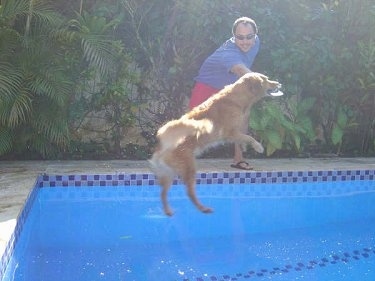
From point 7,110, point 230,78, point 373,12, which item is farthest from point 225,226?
point 373,12

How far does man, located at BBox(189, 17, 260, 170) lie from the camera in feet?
20.1

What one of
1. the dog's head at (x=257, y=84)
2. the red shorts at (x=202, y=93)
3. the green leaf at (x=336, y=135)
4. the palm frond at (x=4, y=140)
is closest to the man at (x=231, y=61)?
the red shorts at (x=202, y=93)

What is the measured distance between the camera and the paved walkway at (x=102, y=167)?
5.89 m

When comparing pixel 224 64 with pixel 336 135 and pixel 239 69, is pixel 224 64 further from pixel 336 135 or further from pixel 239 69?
pixel 336 135

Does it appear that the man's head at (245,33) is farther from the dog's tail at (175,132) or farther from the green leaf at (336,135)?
the green leaf at (336,135)

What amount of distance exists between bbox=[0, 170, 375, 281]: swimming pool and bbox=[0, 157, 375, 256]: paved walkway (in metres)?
0.16

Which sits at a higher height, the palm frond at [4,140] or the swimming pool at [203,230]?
the palm frond at [4,140]

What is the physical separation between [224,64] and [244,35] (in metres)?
0.37

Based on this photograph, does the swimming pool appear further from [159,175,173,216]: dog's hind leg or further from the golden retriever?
the golden retriever

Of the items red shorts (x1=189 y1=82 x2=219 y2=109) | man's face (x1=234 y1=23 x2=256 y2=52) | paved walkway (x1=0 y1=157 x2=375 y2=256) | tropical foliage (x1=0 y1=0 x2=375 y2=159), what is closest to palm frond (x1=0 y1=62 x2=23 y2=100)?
tropical foliage (x1=0 y1=0 x2=375 y2=159)

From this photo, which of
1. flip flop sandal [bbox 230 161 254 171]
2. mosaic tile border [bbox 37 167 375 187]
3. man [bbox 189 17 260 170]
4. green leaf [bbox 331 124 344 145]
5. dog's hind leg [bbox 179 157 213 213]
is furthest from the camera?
green leaf [bbox 331 124 344 145]

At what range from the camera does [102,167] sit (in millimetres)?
7297

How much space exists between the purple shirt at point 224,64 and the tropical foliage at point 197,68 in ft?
4.68

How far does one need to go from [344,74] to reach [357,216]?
282 cm
